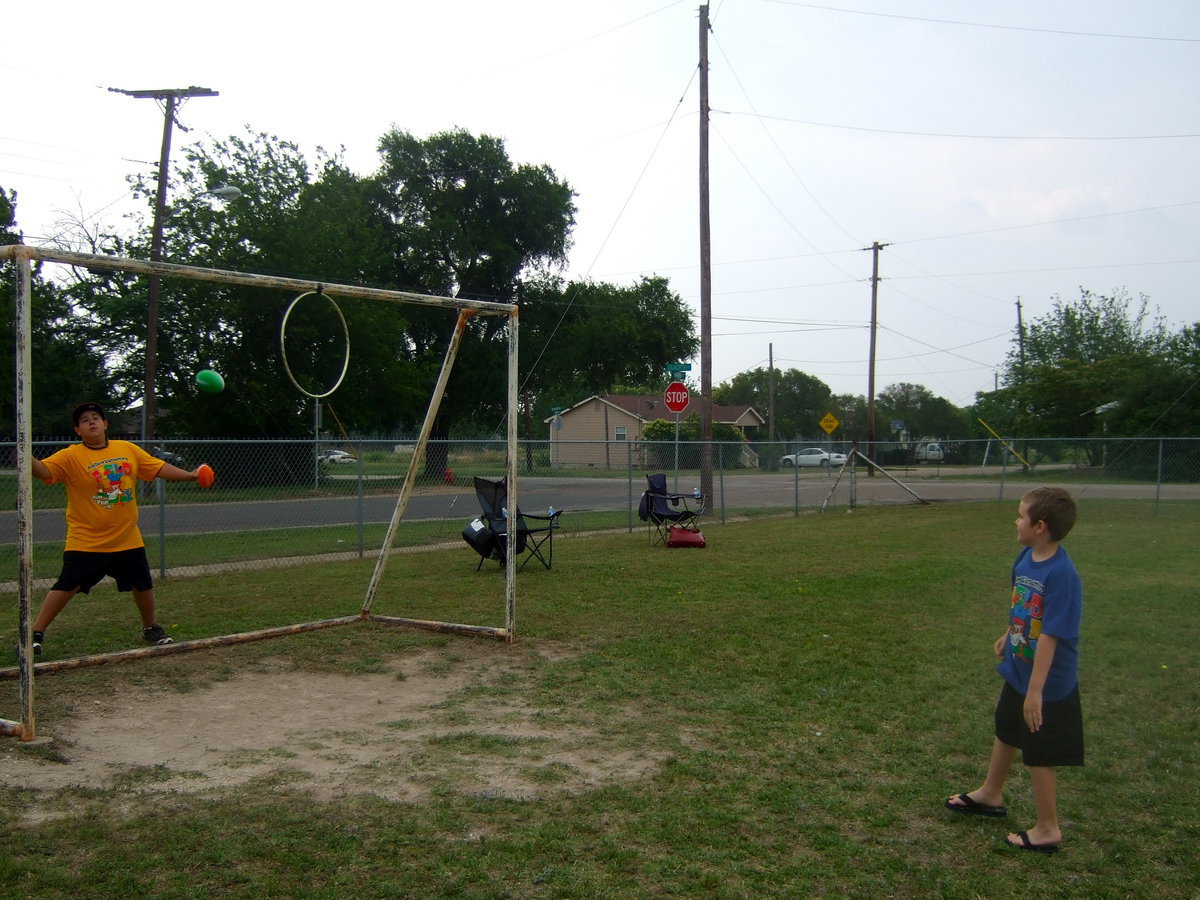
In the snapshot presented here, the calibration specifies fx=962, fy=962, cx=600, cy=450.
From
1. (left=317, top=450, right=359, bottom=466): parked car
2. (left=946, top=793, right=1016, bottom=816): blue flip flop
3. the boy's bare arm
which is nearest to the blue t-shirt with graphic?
(left=946, top=793, right=1016, bottom=816): blue flip flop

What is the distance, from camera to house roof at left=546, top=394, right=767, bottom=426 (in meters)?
64.0

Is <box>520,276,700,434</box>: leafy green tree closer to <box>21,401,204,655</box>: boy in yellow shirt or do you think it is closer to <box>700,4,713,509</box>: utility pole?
<box>700,4,713,509</box>: utility pole

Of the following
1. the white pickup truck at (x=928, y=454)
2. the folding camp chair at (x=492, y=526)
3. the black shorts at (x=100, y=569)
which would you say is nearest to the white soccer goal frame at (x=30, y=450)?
the black shorts at (x=100, y=569)

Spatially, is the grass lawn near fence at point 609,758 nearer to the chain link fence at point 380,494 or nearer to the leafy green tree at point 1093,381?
the chain link fence at point 380,494

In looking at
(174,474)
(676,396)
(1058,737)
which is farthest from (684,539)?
(1058,737)

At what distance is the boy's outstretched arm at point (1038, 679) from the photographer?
3.66 metres

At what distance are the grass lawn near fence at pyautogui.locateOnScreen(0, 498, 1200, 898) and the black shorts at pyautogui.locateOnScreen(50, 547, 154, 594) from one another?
60 cm

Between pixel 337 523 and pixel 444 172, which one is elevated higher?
pixel 444 172

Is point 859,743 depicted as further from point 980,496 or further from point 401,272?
point 401,272

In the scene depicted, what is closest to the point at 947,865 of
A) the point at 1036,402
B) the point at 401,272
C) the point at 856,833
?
the point at 856,833

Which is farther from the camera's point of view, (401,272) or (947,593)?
(401,272)

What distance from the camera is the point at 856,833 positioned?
12.7 feet

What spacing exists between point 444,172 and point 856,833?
122ft

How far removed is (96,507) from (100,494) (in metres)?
0.09
